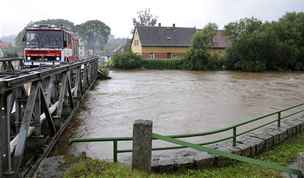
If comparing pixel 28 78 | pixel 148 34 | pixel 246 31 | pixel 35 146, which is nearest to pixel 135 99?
pixel 35 146

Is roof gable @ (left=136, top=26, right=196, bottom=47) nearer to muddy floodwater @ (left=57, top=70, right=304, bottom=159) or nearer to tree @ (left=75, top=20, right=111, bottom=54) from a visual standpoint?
muddy floodwater @ (left=57, top=70, right=304, bottom=159)

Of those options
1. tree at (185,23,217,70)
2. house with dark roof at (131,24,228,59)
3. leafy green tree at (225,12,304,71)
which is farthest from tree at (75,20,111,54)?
leafy green tree at (225,12,304,71)

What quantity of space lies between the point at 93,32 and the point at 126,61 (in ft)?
224

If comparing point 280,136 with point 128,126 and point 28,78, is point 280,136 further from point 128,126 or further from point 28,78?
point 28,78

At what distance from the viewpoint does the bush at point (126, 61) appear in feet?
142

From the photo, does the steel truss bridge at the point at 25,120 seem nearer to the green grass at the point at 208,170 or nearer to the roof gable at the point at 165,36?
the green grass at the point at 208,170

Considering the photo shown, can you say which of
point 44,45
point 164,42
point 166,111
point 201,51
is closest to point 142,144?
point 166,111

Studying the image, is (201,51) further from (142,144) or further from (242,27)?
(142,144)

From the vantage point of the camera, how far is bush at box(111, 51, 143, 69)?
142 feet

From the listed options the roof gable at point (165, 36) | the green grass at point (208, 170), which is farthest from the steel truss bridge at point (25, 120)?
the roof gable at point (165, 36)

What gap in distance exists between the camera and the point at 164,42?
166 feet

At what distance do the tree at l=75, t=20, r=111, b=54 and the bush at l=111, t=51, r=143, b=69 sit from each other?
63.2 meters

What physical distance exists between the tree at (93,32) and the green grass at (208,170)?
101909 mm

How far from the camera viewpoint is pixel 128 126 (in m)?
9.88
